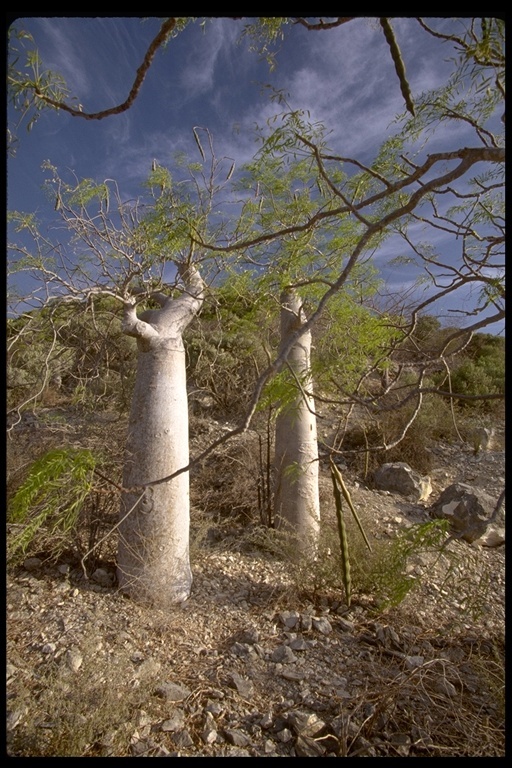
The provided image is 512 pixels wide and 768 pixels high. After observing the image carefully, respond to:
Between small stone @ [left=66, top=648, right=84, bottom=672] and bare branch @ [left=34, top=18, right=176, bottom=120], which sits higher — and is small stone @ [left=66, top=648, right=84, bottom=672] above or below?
below

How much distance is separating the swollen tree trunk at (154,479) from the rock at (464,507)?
2289 millimetres

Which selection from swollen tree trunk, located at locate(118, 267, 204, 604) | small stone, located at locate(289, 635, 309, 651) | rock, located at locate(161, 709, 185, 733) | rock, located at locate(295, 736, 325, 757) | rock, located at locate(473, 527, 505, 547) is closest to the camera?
rock, located at locate(295, 736, 325, 757)

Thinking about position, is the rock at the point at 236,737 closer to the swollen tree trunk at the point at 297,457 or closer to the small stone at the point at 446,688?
the small stone at the point at 446,688

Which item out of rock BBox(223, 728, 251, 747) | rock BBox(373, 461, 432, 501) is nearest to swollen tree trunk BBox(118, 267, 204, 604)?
rock BBox(223, 728, 251, 747)

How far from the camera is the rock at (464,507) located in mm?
3365

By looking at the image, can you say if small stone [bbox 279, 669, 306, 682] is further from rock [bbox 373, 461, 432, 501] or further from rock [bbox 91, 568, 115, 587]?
rock [bbox 373, 461, 432, 501]

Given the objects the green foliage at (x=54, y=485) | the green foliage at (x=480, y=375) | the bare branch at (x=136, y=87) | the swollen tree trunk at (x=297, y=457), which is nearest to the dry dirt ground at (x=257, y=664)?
the swollen tree trunk at (x=297, y=457)

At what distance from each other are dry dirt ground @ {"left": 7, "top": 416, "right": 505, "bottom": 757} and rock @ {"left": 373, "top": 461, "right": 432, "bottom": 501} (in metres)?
1.35

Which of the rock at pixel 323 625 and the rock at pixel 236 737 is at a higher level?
the rock at pixel 323 625

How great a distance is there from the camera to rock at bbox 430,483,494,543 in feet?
11.0

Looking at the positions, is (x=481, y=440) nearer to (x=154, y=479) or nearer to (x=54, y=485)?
(x=154, y=479)

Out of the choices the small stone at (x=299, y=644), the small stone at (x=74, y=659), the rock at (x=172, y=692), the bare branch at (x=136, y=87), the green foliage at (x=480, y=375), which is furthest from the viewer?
the green foliage at (x=480, y=375)

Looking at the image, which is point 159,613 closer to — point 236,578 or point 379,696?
point 236,578

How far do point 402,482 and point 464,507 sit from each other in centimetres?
76
